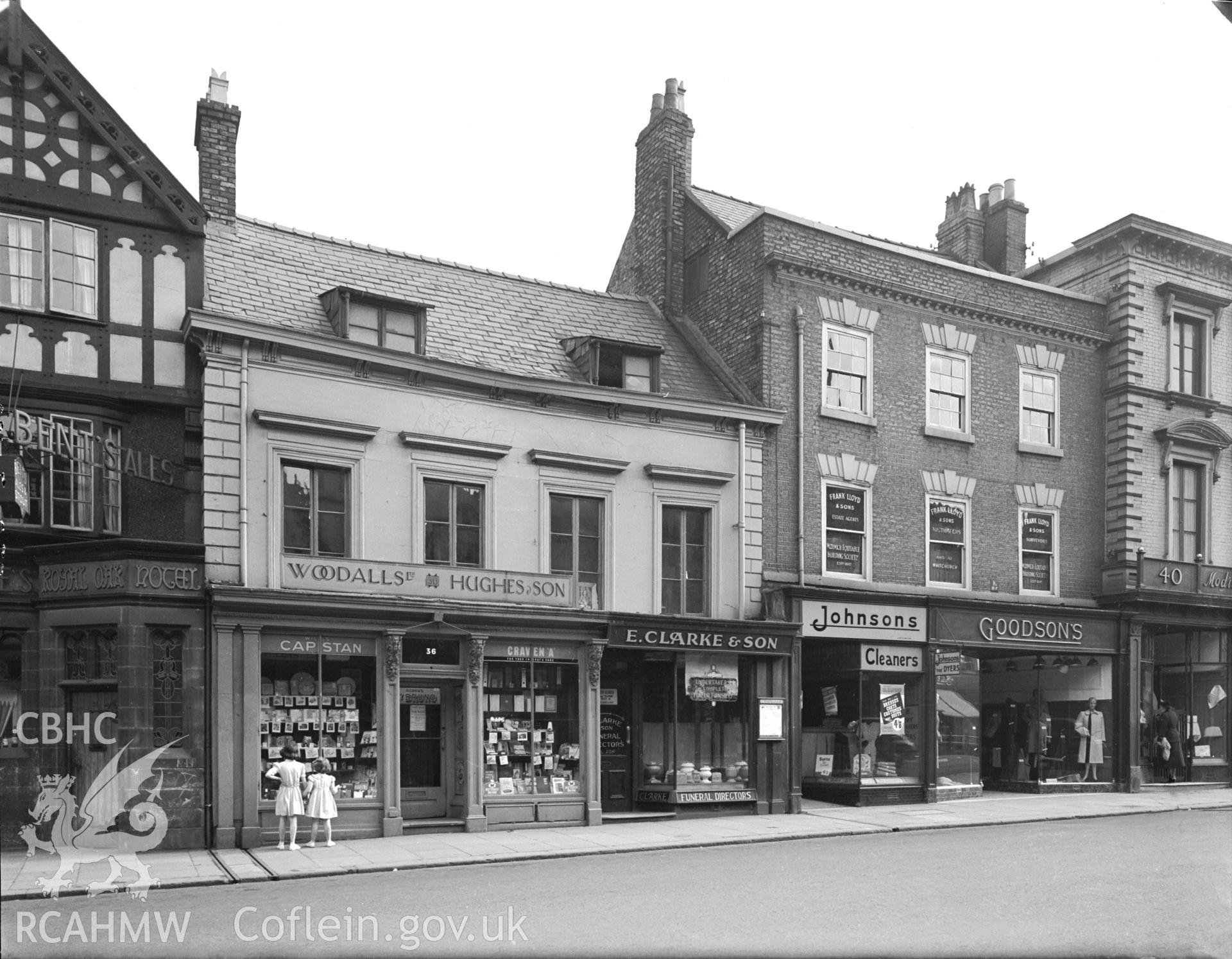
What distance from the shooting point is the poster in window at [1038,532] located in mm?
27234

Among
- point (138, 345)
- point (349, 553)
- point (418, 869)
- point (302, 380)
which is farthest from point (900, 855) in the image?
point (138, 345)

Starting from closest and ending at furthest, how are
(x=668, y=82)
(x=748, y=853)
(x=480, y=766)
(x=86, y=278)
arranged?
1. (x=748, y=853)
2. (x=86, y=278)
3. (x=480, y=766)
4. (x=668, y=82)

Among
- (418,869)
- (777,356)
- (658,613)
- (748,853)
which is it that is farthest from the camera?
(777,356)

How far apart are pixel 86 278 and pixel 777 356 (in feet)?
40.2

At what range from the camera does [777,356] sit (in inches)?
957

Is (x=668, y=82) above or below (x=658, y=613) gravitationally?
above

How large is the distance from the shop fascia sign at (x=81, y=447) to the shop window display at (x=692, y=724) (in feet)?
29.9

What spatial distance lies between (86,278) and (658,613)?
1073 cm

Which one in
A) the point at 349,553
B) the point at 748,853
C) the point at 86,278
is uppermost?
the point at 86,278

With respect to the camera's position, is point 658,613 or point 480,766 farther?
point 658,613

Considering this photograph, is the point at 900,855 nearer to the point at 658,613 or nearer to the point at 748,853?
the point at 748,853

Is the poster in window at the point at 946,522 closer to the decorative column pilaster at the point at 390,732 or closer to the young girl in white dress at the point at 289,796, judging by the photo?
the decorative column pilaster at the point at 390,732

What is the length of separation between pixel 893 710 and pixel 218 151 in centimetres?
1606

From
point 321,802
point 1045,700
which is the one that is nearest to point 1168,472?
point 1045,700
